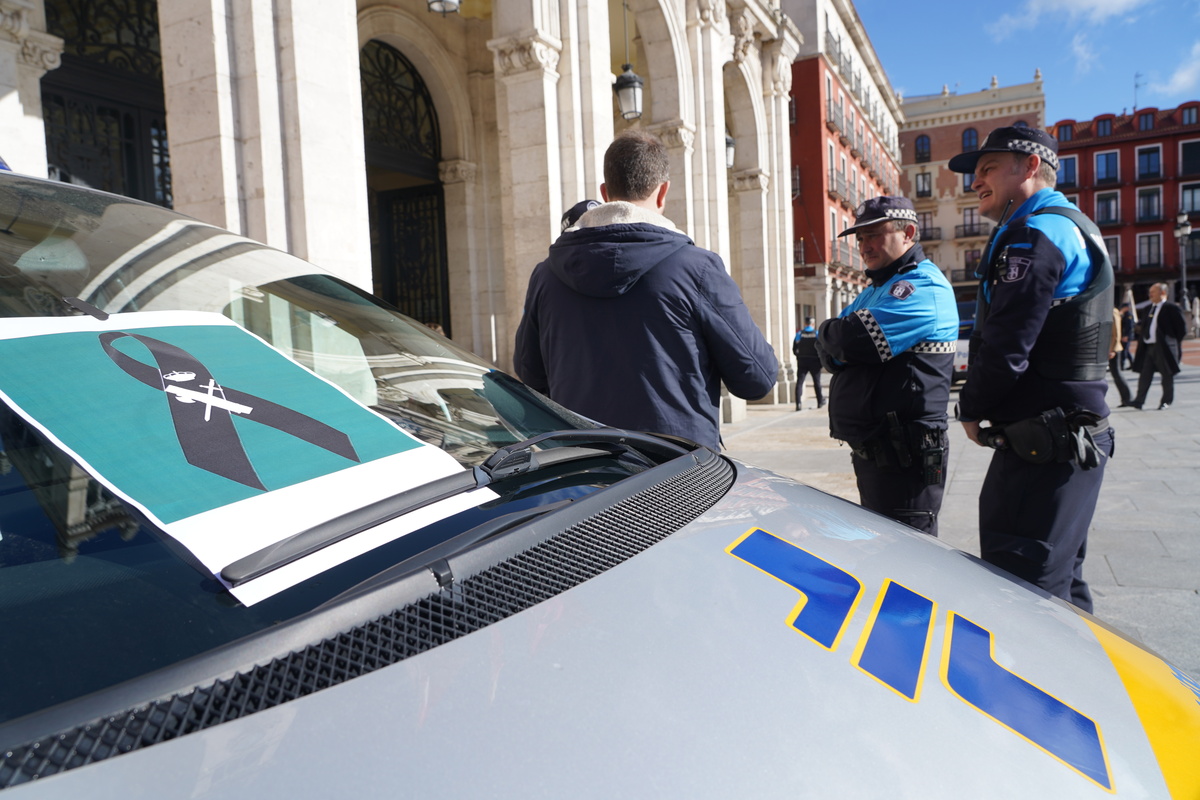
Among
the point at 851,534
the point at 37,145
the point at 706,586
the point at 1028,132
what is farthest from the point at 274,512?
the point at 37,145

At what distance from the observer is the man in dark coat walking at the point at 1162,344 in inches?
405

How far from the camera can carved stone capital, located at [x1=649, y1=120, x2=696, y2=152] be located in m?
10.9

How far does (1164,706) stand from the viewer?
108 cm

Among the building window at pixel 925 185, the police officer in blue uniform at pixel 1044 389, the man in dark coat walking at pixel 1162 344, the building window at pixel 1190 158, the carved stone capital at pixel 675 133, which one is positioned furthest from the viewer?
the building window at pixel 925 185

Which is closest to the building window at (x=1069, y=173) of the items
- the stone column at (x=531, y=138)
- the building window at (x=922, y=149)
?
the building window at (x=922, y=149)

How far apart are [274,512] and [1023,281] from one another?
2217mm

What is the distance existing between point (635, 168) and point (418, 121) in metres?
10.6

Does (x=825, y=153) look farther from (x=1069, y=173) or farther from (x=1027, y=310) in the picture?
(x=1069, y=173)

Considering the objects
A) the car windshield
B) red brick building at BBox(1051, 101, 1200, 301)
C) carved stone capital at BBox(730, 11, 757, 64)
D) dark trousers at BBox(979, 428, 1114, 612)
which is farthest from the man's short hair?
red brick building at BBox(1051, 101, 1200, 301)

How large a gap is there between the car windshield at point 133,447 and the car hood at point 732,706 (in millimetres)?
148

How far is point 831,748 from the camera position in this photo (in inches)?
30.3

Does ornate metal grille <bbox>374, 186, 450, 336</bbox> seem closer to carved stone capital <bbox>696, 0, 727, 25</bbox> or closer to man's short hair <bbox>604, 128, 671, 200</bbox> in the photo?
carved stone capital <bbox>696, 0, 727, 25</bbox>

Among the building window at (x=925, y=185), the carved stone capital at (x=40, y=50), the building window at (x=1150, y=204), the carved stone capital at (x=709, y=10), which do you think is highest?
the building window at (x=925, y=185)

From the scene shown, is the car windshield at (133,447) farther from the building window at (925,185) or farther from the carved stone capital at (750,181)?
the building window at (925,185)
